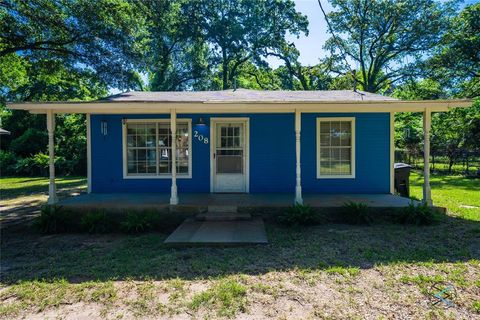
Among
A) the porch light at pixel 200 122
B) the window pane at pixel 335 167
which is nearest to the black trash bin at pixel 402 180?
the window pane at pixel 335 167

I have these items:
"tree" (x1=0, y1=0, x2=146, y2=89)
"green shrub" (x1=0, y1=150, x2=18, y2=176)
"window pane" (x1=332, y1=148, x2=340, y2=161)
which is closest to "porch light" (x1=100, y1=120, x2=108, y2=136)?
"tree" (x1=0, y1=0, x2=146, y2=89)

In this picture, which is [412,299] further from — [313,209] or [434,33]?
[434,33]

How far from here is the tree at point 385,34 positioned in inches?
765

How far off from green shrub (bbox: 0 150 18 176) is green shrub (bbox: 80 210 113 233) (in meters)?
15.8

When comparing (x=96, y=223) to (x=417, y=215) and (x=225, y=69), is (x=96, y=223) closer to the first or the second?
(x=417, y=215)

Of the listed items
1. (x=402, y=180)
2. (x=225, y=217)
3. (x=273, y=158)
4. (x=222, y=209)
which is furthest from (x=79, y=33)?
(x=402, y=180)

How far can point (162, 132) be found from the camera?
26.9ft

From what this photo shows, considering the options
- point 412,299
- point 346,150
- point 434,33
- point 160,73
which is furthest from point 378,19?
point 412,299

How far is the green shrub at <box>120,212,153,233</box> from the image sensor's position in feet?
18.8

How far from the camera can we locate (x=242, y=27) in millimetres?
20953

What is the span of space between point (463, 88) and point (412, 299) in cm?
2148

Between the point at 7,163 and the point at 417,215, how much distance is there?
70.8ft

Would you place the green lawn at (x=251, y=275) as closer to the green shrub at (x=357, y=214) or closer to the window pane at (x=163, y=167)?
the green shrub at (x=357, y=214)

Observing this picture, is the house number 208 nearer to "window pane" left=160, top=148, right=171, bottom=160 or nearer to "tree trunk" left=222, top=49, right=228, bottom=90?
→ "window pane" left=160, top=148, right=171, bottom=160
